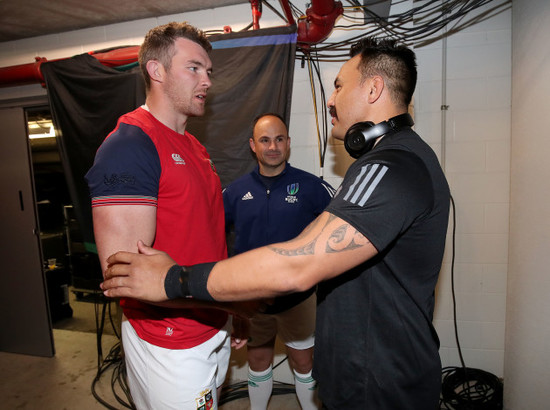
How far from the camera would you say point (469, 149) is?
7.82ft

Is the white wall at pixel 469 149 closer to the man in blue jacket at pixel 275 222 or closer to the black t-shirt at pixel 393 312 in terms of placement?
the man in blue jacket at pixel 275 222

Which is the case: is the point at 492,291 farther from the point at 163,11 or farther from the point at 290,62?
the point at 163,11

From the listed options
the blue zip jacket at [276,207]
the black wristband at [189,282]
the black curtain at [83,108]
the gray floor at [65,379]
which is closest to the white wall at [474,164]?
the blue zip jacket at [276,207]

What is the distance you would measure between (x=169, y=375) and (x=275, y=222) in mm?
1197

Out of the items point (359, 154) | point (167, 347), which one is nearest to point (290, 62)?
point (359, 154)

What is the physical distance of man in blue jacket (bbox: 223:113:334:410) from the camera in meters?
2.20

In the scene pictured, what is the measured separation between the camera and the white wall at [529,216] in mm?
1831

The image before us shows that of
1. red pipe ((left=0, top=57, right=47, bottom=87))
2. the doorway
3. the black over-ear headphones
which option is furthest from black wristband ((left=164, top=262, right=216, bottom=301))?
the doorway

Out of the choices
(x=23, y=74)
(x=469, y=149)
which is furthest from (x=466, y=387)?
(x=23, y=74)

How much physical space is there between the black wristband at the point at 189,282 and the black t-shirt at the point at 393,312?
450 mm

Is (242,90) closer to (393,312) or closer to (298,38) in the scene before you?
(298,38)

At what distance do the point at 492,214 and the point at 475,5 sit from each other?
4.90 ft

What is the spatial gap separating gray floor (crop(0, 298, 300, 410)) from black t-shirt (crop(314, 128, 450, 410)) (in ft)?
5.48

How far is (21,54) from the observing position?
9.80 ft
